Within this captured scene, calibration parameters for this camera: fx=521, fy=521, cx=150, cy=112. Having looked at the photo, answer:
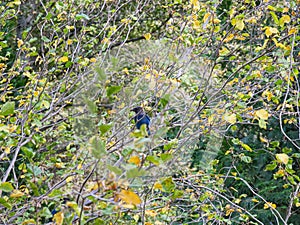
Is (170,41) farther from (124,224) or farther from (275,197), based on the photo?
(275,197)

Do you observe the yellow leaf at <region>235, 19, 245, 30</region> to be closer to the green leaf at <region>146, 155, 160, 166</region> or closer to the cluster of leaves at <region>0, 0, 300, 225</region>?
the cluster of leaves at <region>0, 0, 300, 225</region>

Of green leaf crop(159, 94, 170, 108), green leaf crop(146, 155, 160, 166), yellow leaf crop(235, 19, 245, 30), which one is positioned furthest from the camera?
yellow leaf crop(235, 19, 245, 30)

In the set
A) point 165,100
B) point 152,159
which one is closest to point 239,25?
point 165,100

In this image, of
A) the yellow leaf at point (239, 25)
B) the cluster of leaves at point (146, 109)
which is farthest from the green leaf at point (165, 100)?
the yellow leaf at point (239, 25)

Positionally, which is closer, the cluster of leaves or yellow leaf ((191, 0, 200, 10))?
the cluster of leaves

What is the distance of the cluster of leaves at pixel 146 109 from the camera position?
1.50m

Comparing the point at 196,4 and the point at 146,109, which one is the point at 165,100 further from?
the point at 196,4

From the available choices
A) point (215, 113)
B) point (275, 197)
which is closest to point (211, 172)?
point (215, 113)

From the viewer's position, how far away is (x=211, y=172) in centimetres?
342

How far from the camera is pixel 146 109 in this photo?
2225 millimetres

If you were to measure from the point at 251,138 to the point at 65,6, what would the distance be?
3.48 meters

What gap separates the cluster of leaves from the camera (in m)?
1.50

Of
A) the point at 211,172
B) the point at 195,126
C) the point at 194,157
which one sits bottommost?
the point at 194,157

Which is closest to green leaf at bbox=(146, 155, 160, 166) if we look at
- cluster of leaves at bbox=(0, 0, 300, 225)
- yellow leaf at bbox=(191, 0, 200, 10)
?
cluster of leaves at bbox=(0, 0, 300, 225)
